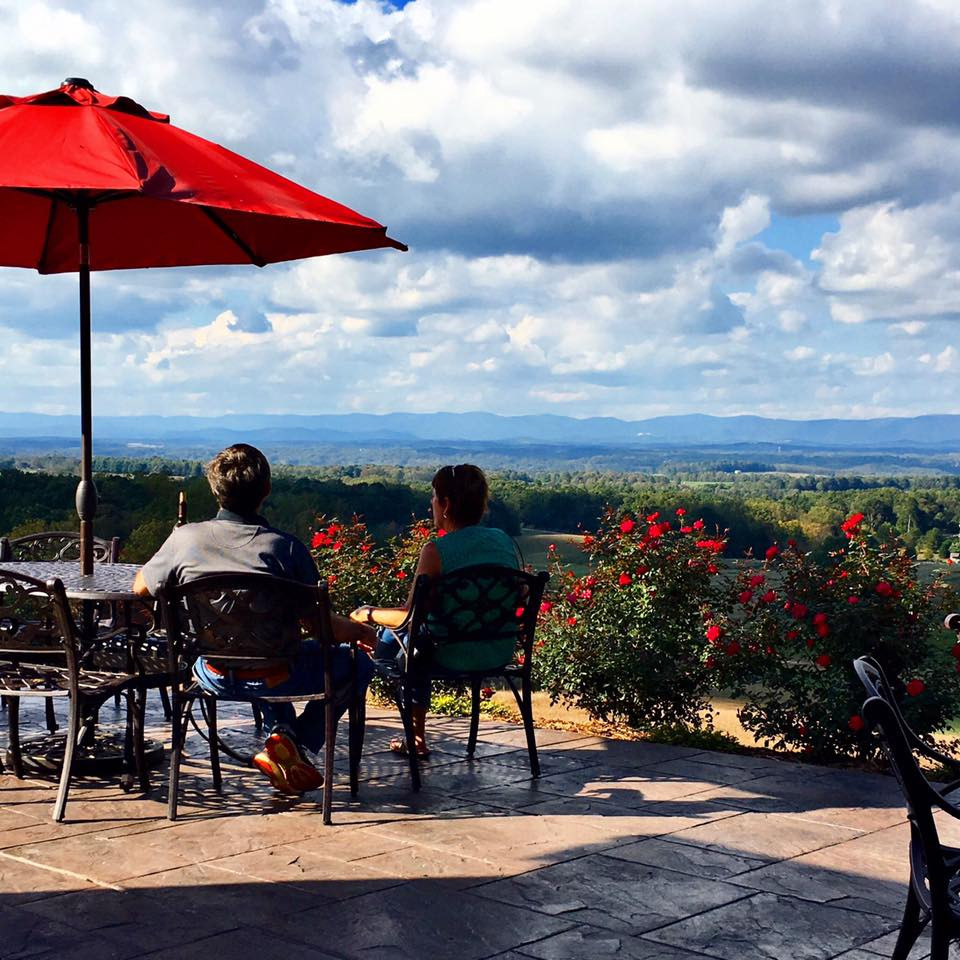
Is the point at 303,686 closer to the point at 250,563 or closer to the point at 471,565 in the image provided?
the point at 250,563

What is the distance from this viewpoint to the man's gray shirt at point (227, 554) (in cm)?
399

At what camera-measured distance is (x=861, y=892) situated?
10.8ft

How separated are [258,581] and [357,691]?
67 centimetres

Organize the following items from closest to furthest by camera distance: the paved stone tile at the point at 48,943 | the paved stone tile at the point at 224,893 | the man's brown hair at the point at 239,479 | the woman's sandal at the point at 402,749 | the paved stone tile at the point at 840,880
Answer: the paved stone tile at the point at 48,943 < the paved stone tile at the point at 224,893 < the paved stone tile at the point at 840,880 < the man's brown hair at the point at 239,479 < the woman's sandal at the point at 402,749

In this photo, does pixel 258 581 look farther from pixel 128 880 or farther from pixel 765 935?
pixel 765 935


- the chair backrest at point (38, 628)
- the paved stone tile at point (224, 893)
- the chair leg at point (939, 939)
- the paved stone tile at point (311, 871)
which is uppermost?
the chair backrest at point (38, 628)

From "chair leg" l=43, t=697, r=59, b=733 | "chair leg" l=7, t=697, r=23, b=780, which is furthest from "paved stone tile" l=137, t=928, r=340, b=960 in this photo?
"chair leg" l=43, t=697, r=59, b=733

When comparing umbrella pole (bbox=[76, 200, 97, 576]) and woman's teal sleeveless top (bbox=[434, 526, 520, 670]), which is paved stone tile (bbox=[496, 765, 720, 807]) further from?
umbrella pole (bbox=[76, 200, 97, 576])

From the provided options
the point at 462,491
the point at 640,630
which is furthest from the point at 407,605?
the point at 640,630

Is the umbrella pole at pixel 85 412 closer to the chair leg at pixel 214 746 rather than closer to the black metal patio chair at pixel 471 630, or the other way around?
the chair leg at pixel 214 746

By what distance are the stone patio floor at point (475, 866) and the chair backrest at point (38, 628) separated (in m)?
0.49

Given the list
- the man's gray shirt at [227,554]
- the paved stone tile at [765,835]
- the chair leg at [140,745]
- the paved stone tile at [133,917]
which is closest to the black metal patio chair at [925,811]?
the paved stone tile at [765,835]

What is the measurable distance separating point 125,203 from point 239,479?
196cm

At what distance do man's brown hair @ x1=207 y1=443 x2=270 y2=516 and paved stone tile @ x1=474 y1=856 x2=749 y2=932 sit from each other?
4.95 feet
